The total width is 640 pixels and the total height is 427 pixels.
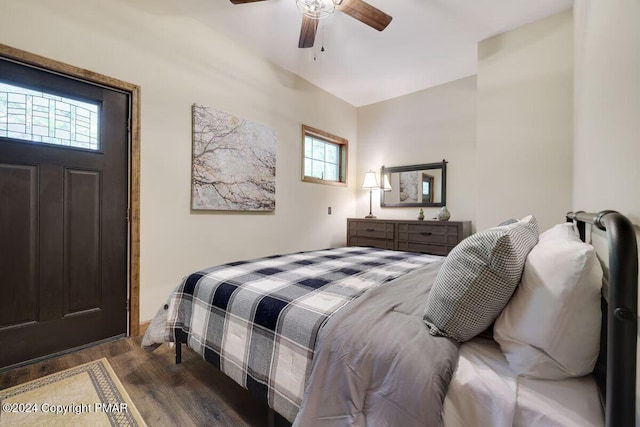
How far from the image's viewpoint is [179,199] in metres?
2.49

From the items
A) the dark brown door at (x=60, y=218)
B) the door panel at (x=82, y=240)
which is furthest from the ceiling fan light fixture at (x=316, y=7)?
the door panel at (x=82, y=240)

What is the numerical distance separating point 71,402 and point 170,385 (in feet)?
1.54

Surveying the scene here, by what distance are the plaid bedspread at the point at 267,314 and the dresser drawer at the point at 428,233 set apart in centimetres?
150

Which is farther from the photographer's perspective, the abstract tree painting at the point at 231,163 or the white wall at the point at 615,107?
the abstract tree painting at the point at 231,163

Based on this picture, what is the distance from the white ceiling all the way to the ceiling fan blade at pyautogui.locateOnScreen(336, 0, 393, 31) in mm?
377

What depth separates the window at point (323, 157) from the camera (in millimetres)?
3775

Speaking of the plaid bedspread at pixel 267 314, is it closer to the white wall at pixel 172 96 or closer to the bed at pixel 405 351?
the bed at pixel 405 351

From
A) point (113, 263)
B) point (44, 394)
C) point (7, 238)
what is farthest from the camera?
point (113, 263)

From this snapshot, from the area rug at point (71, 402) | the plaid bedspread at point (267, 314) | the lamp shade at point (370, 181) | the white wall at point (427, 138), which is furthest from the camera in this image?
the lamp shade at point (370, 181)

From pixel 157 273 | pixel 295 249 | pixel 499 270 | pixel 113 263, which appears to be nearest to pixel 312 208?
pixel 295 249

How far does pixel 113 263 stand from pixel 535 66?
161 inches

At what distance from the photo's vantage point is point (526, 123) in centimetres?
261

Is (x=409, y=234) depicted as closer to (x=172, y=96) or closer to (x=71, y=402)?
(x=172, y=96)

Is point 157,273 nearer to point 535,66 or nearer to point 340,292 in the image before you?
point 340,292
